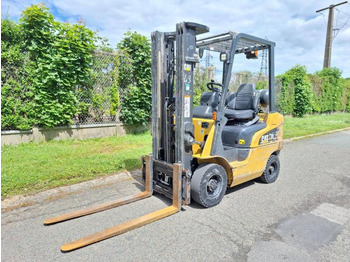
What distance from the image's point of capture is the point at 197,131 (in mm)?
4094

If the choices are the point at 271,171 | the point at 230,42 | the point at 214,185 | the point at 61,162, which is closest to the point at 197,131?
the point at 214,185

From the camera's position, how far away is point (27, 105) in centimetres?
626

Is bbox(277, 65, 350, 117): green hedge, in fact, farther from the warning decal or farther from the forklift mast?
the warning decal

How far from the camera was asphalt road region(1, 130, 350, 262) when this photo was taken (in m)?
2.54

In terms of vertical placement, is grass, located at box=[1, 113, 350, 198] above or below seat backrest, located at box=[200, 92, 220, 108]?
below

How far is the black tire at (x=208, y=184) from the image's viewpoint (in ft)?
11.4

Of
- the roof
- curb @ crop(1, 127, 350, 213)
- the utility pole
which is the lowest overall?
curb @ crop(1, 127, 350, 213)

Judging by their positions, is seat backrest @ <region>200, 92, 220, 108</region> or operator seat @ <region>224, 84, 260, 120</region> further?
operator seat @ <region>224, 84, 260, 120</region>

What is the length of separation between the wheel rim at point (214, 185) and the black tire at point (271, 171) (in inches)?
55.3

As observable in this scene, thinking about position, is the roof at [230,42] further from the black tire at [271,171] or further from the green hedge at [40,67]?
the green hedge at [40,67]

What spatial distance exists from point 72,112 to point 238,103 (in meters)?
4.79

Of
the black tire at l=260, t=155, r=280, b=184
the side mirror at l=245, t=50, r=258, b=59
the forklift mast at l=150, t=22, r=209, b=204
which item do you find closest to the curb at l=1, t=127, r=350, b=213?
the forklift mast at l=150, t=22, r=209, b=204

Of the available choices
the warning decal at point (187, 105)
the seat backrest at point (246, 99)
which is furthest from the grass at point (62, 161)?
the seat backrest at point (246, 99)

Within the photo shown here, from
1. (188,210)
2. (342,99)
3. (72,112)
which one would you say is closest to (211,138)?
(188,210)
